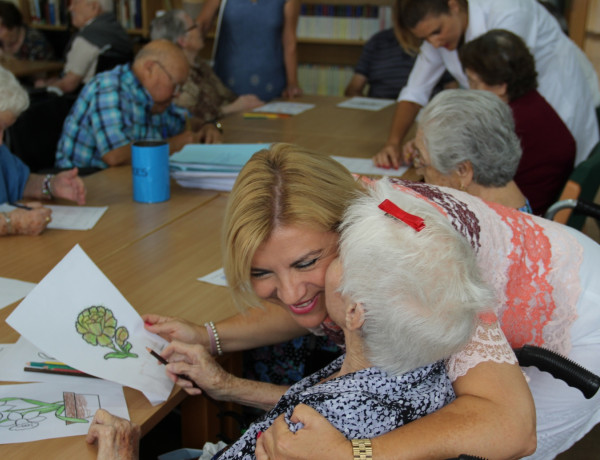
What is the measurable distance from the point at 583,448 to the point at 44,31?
6477mm

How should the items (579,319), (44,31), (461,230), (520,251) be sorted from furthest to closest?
(44,31) → (579,319) → (520,251) → (461,230)

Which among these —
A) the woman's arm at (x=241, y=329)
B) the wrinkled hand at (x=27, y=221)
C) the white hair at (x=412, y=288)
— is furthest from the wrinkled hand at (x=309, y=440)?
the wrinkled hand at (x=27, y=221)

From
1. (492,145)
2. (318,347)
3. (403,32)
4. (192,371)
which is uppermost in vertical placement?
(403,32)

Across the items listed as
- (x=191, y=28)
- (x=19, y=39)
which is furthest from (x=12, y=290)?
(x=19, y=39)

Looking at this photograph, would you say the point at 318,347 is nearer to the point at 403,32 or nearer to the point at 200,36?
the point at 403,32

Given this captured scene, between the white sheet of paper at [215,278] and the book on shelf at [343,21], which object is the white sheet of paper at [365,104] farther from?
the white sheet of paper at [215,278]

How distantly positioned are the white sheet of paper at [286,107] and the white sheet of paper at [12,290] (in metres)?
2.23

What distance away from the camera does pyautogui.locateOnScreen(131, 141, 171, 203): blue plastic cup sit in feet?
6.94

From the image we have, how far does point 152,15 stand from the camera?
6.28m

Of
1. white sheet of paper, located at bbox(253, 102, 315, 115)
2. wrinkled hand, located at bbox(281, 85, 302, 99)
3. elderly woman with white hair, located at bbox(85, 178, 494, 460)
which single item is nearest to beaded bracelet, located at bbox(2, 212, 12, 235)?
elderly woman with white hair, located at bbox(85, 178, 494, 460)

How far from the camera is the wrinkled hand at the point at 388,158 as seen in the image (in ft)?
8.48

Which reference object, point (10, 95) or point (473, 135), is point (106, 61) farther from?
point (473, 135)

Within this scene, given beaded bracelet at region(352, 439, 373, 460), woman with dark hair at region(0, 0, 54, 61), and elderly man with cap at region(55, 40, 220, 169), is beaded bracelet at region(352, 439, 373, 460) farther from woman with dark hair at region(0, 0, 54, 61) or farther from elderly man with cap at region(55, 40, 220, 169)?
woman with dark hair at region(0, 0, 54, 61)

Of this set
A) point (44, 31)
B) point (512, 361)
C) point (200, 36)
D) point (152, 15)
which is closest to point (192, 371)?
point (512, 361)
